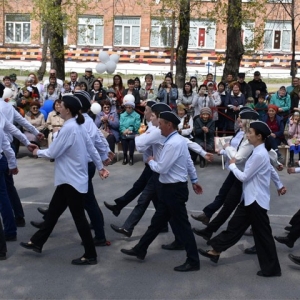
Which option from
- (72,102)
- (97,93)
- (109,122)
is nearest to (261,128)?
(72,102)

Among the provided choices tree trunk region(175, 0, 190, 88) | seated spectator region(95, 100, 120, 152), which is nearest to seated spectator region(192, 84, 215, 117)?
seated spectator region(95, 100, 120, 152)

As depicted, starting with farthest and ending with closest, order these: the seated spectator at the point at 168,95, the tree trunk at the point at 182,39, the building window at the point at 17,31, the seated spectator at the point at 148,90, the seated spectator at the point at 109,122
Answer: the building window at the point at 17,31, the tree trunk at the point at 182,39, the seated spectator at the point at 148,90, the seated spectator at the point at 168,95, the seated spectator at the point at 109,122

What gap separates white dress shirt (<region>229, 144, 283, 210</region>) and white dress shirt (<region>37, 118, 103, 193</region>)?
67.3 inches

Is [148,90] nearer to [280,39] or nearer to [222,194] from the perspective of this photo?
[222,194]

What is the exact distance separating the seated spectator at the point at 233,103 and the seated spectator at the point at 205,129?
1373 millimetres

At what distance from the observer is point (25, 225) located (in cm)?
888

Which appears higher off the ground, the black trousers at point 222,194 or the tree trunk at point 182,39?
the tree trunk at point 182,39

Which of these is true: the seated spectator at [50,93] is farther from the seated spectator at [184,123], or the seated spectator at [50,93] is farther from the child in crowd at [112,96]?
the seated spectator at [184,123]

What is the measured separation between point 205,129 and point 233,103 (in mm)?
1914

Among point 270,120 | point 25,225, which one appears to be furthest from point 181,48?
point 25,225

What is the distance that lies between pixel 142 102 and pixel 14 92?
11.0 ft

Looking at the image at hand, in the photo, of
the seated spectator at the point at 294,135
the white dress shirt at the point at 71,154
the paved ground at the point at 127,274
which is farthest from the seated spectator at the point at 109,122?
the white dress shirt at the point at 71,154

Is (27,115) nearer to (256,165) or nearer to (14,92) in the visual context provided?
(14,92)

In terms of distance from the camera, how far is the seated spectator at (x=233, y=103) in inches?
623
